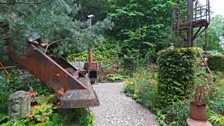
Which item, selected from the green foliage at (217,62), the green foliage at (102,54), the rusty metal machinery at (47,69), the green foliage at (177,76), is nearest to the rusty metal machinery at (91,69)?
the green foliage at (102,54)

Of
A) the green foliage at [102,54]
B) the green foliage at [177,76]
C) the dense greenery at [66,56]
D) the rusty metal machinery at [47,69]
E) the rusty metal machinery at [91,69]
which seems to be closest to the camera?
the dense greenery at [66,56]

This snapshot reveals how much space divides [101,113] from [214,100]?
229cm

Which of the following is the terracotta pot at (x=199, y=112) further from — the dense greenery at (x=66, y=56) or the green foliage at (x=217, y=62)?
the green foliage at (x=217, y=62)

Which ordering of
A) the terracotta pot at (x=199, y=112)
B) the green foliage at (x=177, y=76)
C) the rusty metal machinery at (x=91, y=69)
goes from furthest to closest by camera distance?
the rusty metal machinery at (x=91, y=69), the green foliage at (x=177, y=76), the terracotta pot at (x=199, y=112)

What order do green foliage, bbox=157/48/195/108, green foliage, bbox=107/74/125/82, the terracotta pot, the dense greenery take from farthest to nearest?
green foliage, bbox=107/74/125/82 → green foliage, bbox=157/48/195/108 → the terracotta pot → the dense greenery

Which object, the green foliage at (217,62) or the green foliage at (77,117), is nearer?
the green foliage at (77,117)

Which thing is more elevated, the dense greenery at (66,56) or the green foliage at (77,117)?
the dense greenery at (66,56)

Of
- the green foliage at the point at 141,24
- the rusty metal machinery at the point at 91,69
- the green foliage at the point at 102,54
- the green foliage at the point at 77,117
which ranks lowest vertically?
the green foliage at the point at 77,117

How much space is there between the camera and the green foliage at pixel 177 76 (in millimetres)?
3514

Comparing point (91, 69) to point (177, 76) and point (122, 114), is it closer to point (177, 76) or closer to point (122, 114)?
→ point (122, 114)

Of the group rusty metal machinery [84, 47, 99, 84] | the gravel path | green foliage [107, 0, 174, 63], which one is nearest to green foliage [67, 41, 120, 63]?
green foliage [107, 0, 174, 63]

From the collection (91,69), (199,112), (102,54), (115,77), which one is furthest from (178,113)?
(102,54)

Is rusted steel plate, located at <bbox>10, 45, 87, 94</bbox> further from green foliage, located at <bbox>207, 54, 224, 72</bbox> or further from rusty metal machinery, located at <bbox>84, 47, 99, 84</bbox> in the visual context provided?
green foliage, located at <bbox>207, 54, 224, 72</bbox>

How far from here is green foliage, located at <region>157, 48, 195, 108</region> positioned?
3514mm
